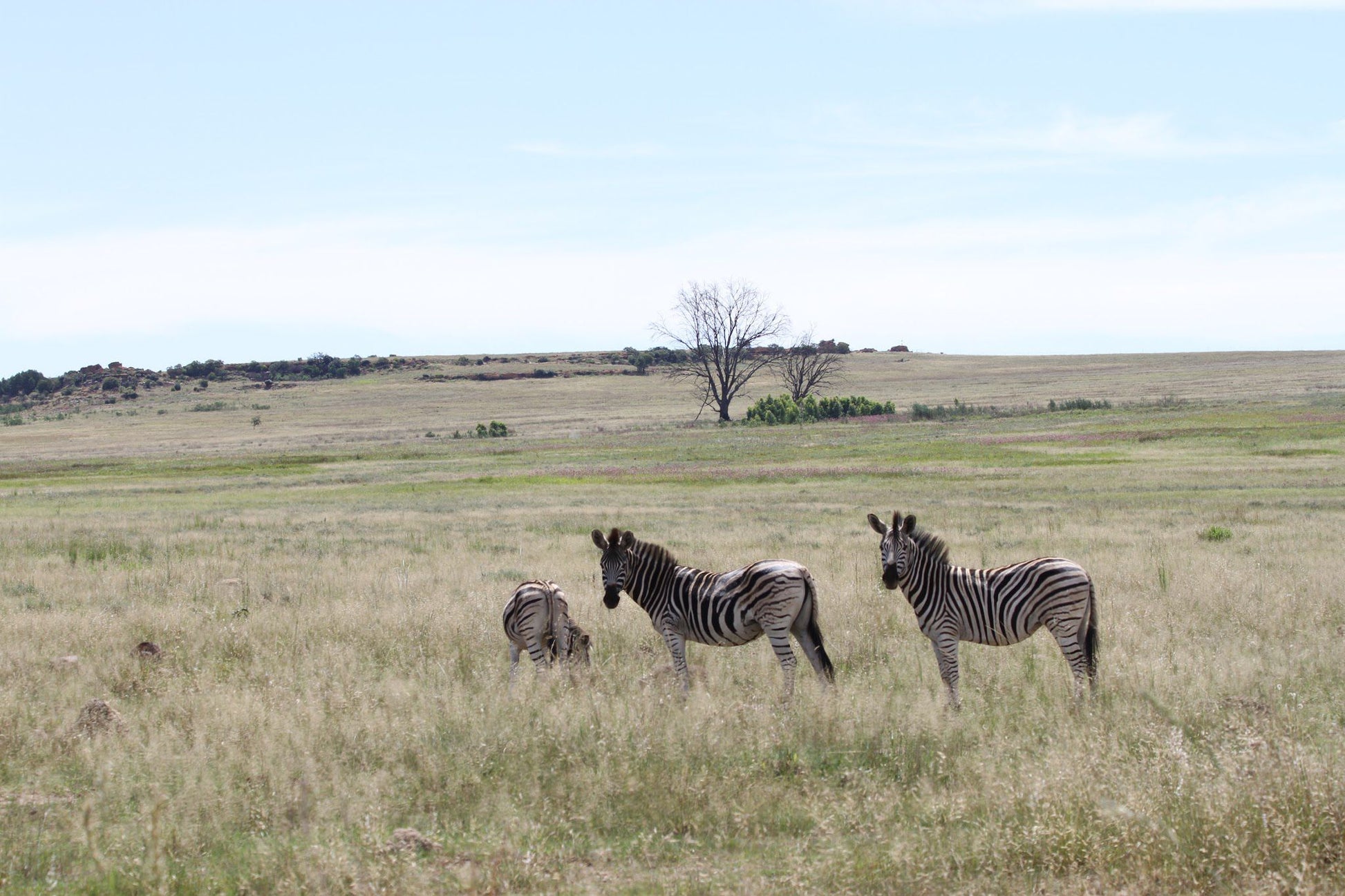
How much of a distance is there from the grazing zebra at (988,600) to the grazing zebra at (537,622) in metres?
3.26

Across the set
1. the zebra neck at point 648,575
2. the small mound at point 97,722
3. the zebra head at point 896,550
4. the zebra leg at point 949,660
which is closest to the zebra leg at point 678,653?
the zebra neck at point 648,575

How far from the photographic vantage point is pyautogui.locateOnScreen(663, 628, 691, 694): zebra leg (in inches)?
381

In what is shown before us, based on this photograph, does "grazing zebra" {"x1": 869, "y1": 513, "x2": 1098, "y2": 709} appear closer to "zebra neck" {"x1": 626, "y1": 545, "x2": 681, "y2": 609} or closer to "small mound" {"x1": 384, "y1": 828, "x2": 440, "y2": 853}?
"zebra neck" {"x1": 626, "y1": 545, "x2": 681, "y2": 609}

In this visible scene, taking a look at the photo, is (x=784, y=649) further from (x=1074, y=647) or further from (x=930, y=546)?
(x=1074, y=647)

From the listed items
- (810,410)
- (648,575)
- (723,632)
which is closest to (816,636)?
(723,632)

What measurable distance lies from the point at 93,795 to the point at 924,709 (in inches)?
241

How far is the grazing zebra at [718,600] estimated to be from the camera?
30.6 feet

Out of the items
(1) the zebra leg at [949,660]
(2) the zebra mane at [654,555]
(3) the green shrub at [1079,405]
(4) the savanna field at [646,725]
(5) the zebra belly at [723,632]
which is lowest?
(4) the savanna field at [646,725]

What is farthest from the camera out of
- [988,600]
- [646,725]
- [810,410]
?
[810,410]

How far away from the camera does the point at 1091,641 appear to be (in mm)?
9195

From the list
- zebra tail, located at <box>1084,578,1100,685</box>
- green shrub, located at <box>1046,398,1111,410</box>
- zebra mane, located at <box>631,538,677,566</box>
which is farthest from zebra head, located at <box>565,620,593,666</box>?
green shrub, located at <box>1046,398,1111,410</box>

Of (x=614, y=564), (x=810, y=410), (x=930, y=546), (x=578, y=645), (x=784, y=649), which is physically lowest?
(x=578, y=645)

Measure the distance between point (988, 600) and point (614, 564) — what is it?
3.48m

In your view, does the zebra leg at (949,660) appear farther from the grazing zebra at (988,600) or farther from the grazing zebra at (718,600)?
the grazing zebra at (718,600)
